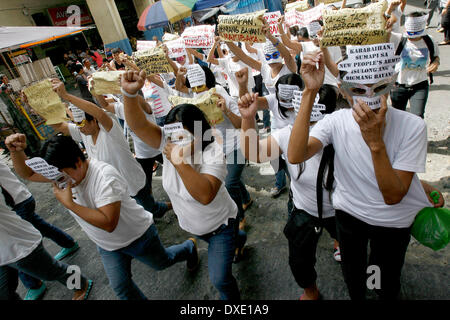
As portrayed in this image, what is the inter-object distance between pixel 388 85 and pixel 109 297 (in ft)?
10.4

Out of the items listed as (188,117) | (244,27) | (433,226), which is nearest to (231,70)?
(244,27)

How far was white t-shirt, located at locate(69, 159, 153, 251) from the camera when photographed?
76.0 inches

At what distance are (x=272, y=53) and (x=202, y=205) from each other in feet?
7.15

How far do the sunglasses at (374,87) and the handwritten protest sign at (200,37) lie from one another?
3.16 metres

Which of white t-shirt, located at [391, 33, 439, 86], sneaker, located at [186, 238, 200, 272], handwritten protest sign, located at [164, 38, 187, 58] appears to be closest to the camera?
sneaker, located at [186, 238, 200, 272]

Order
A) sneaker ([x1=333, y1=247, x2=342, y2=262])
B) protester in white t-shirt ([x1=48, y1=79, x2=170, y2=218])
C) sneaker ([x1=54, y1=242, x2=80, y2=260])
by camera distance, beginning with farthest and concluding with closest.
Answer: sneaker ([x1=54, y1=242, x2=80, y2=260]), protester in white t-shirt ([x1=48, y1=79, x2=170, y2=218]), sneaker ([x1=333, y1=247, x2=342, y2=262])

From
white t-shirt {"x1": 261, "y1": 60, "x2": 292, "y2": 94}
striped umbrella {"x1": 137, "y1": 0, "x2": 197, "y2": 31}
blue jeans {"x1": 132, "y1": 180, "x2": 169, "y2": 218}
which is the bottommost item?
blue jeans {"x1": 132, "y1": 180, "x2": 169, "y2": 218}

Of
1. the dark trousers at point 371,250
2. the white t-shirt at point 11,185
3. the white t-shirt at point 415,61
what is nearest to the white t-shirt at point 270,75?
the white t-shirt at point 415,61

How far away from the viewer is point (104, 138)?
282 centimetres

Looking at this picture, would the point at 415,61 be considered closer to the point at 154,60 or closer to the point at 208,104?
the point at 208,104

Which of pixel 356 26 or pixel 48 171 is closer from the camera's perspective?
pixel 356 26

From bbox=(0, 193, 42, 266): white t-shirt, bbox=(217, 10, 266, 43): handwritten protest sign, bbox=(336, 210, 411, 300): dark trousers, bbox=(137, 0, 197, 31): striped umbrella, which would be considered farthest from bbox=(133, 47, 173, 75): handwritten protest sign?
bbox=(137, 0, 197, 31): striped umbrella

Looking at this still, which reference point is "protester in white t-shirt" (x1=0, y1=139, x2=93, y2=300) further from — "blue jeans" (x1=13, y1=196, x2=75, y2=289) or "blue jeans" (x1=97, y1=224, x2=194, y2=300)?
"blue jeans" (x1=97, y1=224, x2=194, y2=300)

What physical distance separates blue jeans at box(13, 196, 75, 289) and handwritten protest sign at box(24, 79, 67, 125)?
1091 mm
